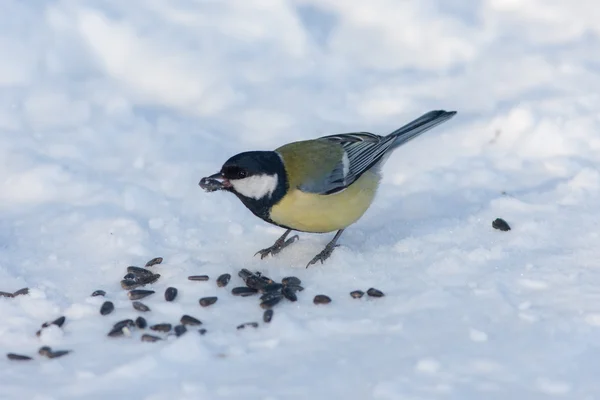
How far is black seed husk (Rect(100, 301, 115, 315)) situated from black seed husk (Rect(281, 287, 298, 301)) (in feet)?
2.56

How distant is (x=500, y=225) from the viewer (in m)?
4.57

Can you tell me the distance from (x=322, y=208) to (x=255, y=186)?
36cm

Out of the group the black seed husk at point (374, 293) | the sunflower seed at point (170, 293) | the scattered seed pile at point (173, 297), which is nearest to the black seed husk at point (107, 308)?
the scattered seed pile at point (173, 297)

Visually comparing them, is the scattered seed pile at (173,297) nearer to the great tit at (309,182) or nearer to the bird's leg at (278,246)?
the bird's leg at (278,246)

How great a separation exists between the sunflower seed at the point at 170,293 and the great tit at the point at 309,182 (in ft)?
1.67

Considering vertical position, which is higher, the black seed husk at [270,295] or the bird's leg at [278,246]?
the bird's leg at [278,246]

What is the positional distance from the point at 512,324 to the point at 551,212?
1.33 meters

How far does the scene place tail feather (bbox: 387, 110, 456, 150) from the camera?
4.83m

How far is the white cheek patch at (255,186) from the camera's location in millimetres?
3992

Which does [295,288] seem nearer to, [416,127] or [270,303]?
[270,303]

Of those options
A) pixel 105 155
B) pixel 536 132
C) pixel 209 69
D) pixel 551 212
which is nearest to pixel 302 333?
pixel 551 212

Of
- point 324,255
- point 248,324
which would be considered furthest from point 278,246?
point 248,324

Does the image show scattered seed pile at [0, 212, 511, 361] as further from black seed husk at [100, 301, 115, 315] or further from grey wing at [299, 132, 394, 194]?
grey wing at [299, 132, 394, 194]

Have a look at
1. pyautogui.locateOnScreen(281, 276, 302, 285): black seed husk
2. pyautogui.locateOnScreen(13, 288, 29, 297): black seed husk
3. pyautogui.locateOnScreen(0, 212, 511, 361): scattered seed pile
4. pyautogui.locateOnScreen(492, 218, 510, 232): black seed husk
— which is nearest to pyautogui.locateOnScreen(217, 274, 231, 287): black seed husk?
pyautogui.locateOnScreen(0, 212, 511, 361): scattered seed pile
